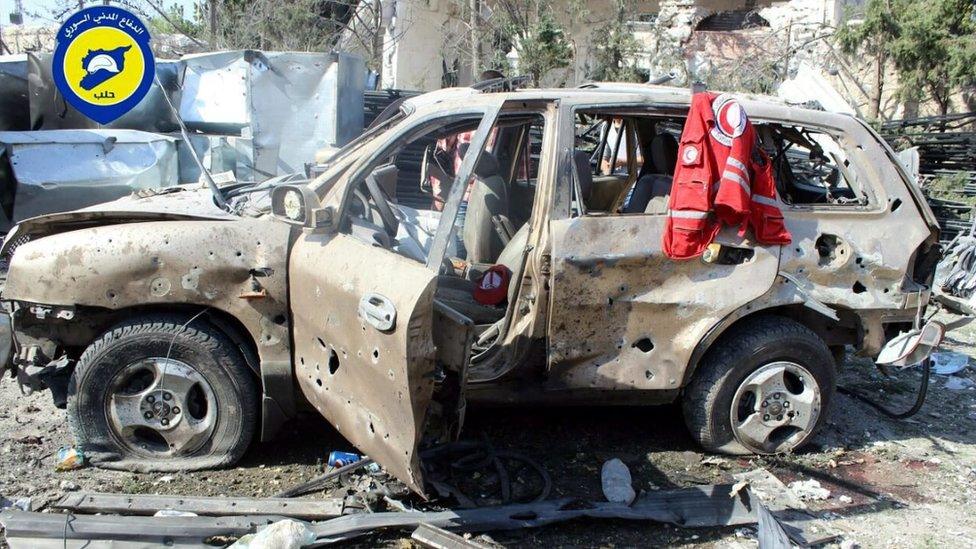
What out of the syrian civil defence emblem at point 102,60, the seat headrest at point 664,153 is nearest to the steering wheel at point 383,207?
the seat headrest at point 664,153

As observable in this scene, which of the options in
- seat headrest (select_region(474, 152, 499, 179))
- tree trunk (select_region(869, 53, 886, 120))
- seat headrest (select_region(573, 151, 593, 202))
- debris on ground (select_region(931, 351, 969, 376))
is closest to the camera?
seat headrest (select_region(573, 151, 593, 202))

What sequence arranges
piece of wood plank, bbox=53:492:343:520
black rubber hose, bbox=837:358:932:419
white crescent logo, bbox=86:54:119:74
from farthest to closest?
white crescent logo, bbox=86:54:119:74
black rubber hose, bbox=837:358:932:419
piece of wood plank, bbox=53:492:343:520

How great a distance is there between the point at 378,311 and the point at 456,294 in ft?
3.74

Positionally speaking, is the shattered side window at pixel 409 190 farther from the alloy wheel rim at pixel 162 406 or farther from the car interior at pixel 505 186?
the alloy wheel rim at pixel 162 406

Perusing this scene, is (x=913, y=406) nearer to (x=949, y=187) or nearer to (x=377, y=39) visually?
(x=949, y=187)

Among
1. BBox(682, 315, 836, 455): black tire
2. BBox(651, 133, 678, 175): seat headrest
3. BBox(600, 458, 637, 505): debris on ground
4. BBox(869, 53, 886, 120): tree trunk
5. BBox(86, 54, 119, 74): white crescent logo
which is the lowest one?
BBox(600, 458, 637, 505): debris on ground

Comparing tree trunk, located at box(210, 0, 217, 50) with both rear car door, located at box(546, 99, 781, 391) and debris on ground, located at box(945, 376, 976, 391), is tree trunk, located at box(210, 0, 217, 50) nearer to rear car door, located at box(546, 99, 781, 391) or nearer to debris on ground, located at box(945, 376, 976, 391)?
rear car door, located at box(546, 99, 781, 391)

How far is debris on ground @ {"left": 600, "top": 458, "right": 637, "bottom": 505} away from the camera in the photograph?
3.98m

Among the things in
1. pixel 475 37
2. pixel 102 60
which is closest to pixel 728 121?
pixel 102 60

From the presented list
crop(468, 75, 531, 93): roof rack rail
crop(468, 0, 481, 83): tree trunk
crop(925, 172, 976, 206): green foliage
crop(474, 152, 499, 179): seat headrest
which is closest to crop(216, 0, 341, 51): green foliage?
crop(468, 0, 481, 83): tree trunk

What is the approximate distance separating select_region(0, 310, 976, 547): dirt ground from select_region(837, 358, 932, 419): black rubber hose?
0.22 feet

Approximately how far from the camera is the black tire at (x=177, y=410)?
3.87 metres

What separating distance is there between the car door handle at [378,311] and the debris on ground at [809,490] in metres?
2.40

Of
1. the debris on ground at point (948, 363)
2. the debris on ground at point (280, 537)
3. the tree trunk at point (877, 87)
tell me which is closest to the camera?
the debris on ground at point (280, 537)
